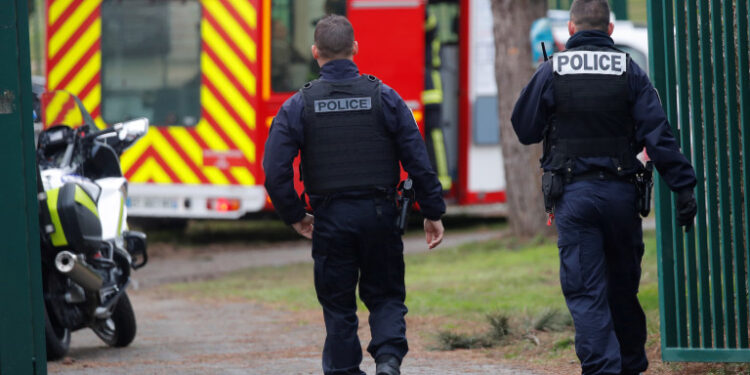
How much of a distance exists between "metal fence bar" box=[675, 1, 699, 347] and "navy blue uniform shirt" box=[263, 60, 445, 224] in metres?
1.07

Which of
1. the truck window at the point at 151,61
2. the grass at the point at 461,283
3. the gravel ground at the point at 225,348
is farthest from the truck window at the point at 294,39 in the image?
the gravel ground at the point at 225,348

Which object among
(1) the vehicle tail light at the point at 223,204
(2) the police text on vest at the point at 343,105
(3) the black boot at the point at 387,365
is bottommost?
(3) the black boot at the point at 387,365

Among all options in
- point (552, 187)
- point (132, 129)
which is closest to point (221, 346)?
point (132, 129)

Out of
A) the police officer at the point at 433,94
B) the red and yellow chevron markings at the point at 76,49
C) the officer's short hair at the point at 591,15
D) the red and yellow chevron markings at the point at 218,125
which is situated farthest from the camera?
the police officer at the point at 433,94

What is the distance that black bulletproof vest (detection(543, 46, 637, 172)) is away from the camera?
524 cm

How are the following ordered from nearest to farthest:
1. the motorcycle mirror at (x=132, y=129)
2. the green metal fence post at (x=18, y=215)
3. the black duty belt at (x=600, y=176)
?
the green metal fence post at (x=18, y=215), the black duty belt at (x=600, y=176), the motorcycle mirror at (x=132, y=129)

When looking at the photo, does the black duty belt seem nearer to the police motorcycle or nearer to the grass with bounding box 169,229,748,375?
the grass with bounding box 169,229,748,375

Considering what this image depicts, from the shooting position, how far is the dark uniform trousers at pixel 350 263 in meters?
5.25

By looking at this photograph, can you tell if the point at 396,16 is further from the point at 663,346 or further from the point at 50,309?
the point at 663,346

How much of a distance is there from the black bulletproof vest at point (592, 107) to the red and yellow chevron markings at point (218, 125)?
7625 millimetres

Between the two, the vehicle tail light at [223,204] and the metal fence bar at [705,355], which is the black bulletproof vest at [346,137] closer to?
the metal fence bar at [705,355]

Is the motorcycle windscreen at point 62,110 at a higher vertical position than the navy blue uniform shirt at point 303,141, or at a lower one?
higher

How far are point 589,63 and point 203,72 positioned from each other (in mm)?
8080

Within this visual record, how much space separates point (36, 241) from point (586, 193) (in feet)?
6.82
